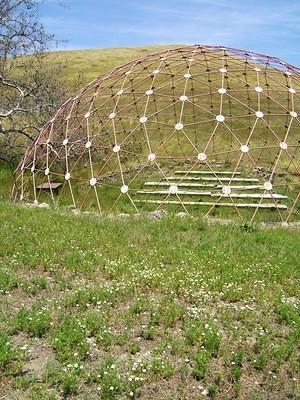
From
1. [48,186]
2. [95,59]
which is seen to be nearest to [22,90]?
[48,186]

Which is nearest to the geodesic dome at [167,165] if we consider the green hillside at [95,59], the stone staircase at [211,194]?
the stone staircase at [211,194]

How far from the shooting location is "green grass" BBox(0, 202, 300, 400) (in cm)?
686

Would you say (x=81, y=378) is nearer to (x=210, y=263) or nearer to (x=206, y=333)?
(x=206, y=333)

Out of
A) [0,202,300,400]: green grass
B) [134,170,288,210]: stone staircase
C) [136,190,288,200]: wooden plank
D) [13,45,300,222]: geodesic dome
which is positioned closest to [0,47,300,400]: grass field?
[0,202,300,400]: green grass

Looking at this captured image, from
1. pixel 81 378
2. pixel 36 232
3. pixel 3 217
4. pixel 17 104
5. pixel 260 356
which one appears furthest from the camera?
pixel 17 104

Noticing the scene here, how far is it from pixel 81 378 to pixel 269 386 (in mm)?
2415

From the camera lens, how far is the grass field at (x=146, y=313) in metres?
6.84

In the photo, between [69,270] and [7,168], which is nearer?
[69,270]

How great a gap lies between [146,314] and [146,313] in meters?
0.03

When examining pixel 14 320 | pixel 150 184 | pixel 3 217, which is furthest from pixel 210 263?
pixel 150 184

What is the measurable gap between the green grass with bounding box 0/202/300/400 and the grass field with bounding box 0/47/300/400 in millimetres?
19

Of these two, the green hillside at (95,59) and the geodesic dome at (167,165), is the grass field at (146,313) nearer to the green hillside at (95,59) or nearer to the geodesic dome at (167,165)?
the geodesic dome at (167,165)

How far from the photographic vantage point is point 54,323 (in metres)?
8.09

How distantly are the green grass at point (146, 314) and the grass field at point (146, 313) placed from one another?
0.02 m
